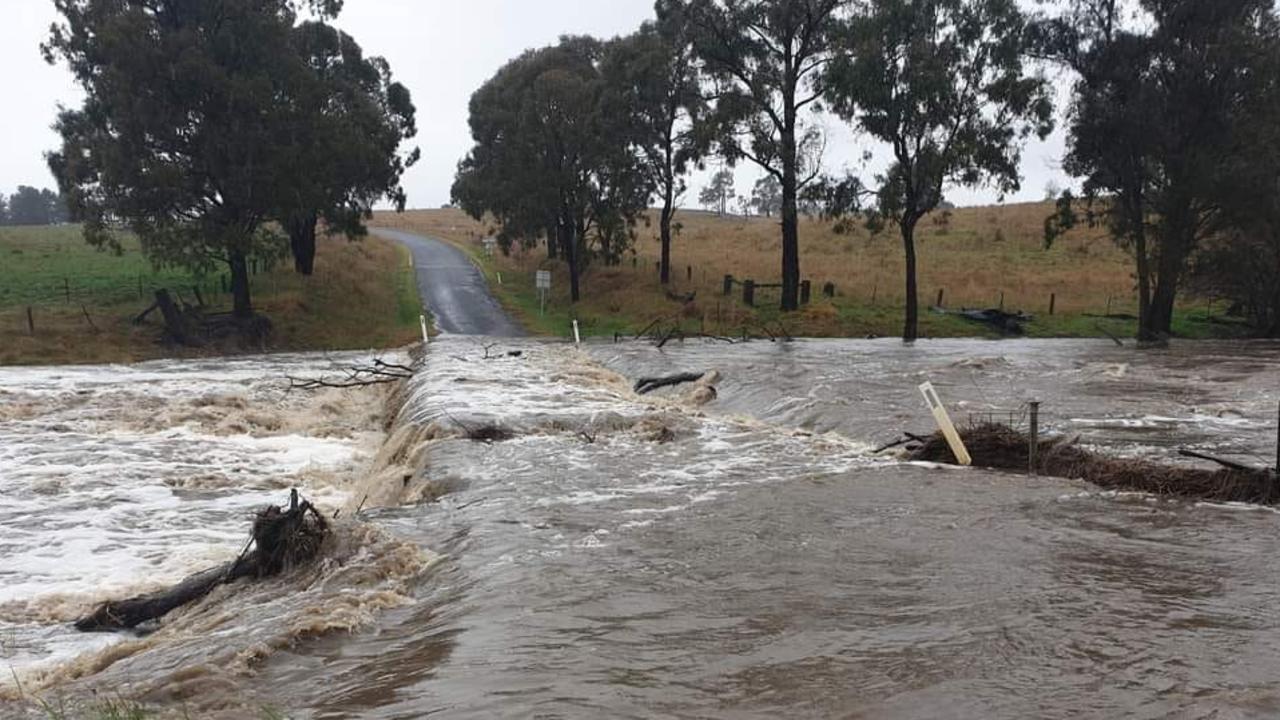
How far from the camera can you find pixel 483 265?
64.0m

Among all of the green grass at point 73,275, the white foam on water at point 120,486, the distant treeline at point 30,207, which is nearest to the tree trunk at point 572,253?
the green grass at point 73,275

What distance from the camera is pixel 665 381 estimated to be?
2220 centimetres

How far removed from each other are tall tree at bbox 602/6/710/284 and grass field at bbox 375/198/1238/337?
4.97m

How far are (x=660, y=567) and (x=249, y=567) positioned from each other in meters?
3.68

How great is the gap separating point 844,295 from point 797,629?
37.5 m

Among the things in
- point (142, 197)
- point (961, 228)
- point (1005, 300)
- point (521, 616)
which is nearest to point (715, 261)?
point (1005, 300)

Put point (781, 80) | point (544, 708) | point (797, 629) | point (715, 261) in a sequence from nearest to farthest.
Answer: point (544, 708), point (797, 629), point (781, 80), point (715, 261)

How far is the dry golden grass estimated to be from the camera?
39125 mm

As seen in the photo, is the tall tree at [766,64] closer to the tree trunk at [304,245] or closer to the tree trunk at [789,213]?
the tree trunk at [789,213]

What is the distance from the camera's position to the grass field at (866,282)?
125ft

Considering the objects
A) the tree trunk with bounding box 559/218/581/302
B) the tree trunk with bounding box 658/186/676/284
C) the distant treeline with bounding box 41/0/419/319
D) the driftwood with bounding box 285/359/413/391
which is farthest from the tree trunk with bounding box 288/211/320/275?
the driftwood with bounding box 285/359/413/391

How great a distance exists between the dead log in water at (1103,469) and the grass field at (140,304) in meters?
27.8

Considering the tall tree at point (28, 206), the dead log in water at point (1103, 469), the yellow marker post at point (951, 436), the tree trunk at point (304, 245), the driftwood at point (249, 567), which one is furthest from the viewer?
the tall tree at point (28, 206)

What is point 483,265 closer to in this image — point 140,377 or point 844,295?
point 844,295
